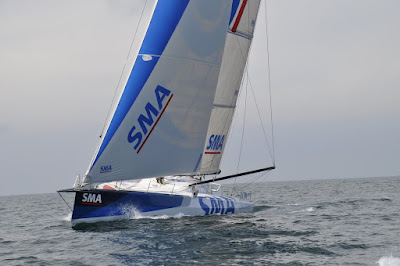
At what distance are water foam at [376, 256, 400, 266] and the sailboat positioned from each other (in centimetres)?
870

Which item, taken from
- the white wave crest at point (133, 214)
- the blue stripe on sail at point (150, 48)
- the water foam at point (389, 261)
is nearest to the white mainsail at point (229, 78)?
the white wave crest at point (133, 214)

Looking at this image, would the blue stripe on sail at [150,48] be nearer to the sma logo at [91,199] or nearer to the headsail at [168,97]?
the headsail at [168,97]

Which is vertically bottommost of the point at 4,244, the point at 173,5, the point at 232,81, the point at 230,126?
the point at 4,244

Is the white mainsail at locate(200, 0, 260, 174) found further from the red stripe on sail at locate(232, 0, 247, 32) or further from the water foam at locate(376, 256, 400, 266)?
the water foam at locate(376, 256, 400, 266)

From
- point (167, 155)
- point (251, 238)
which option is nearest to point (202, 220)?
point (167, 155)

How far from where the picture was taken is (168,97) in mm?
16500

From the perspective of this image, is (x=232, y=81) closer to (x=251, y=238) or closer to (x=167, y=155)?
(x=167, y=155)

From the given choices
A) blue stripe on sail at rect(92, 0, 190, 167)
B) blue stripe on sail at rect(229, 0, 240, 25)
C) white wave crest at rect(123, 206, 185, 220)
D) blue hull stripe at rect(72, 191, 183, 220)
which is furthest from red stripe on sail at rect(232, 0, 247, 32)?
white wave crest at rect(123, 206, 185, 220)

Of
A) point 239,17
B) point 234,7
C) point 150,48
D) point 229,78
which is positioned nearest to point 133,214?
point 150,48

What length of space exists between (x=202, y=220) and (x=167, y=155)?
278 cm

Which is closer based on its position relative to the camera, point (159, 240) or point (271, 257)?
point (271, 257)

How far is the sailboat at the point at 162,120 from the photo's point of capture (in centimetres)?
1577

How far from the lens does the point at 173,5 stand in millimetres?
16469

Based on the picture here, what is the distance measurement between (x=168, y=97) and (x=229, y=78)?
17.6 ft
